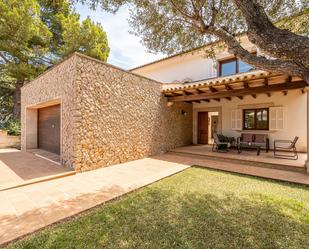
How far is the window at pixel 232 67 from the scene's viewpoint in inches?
434

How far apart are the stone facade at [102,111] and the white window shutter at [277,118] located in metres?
6.21

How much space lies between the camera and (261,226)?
3193 mm

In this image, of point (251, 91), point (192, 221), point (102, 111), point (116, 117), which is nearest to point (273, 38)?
point (192, 221)

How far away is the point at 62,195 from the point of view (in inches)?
173

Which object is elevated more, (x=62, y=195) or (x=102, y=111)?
(x=102, y=111)

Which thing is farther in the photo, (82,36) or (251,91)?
(82,36)

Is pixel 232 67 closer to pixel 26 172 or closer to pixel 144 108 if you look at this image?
pixel 144 108

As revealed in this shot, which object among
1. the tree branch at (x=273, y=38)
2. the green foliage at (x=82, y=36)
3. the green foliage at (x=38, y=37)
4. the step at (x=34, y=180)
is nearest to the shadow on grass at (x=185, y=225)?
the step at (x=34, y=180)

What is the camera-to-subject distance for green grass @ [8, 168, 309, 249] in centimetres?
273

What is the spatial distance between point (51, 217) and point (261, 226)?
4145mm

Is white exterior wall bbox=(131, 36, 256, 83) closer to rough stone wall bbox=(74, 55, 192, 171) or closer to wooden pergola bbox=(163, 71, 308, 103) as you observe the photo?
wooden pergola bbox=(163, 71, 308, 103)

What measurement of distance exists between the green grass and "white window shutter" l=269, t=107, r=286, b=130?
5.95 meters

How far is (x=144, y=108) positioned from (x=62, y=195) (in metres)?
5.77

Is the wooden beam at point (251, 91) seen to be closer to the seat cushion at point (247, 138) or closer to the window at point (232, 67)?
the seat cushion at point (247, 138)
